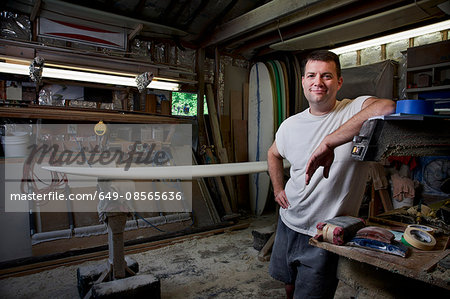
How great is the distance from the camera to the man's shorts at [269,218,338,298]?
4.55 ft

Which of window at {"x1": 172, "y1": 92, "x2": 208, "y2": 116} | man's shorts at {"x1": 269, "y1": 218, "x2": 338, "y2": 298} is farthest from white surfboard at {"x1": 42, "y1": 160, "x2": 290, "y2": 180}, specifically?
window at {"x1": 172, "y1": 92, "x2": 208, "y2": 116}

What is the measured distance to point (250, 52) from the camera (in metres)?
4.95

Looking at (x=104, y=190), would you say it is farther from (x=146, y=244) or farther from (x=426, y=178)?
(x=426, y=178)

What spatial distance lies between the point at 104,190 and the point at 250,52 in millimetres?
3691

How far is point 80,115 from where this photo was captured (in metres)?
3.24

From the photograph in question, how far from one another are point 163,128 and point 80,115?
1.15 meters

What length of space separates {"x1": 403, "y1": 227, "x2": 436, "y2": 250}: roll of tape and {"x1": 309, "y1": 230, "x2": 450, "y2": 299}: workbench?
22 mm

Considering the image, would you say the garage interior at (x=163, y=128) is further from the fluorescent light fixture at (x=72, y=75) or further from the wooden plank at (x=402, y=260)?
the wooden plank at (x=402, y=260)

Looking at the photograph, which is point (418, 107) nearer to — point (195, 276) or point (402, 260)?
point (402, 260)

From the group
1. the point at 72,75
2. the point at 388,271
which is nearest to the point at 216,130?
the point at 72,75

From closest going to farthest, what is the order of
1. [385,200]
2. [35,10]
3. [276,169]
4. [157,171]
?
[276,169]
[157,171]
[35,10]
[385,200]

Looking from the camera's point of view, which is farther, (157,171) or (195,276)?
(195,276)

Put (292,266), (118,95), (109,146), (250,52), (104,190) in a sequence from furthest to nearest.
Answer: (250,52)
(118,95)
(109,146)
(104,190)
(292,266)

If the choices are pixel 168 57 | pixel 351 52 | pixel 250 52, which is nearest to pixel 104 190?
pixel 168 57
